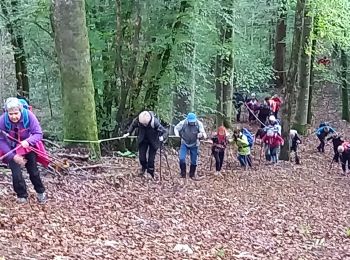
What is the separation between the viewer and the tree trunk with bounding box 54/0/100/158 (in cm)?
1147

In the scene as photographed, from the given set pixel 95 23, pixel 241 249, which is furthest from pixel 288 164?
pixel 241 249

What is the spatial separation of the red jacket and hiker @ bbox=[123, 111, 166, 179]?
275 inches

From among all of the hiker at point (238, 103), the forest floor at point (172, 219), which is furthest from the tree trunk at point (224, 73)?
the hiker at point (238, 103)

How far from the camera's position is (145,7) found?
52.0ft

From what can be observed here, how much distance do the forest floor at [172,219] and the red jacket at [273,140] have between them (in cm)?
315

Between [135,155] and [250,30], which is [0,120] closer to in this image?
[135,155]

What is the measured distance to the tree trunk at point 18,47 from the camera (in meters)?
19.2

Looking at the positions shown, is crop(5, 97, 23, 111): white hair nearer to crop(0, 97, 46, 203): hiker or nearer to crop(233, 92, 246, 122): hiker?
crop(0, 97, 46, 203): hiker

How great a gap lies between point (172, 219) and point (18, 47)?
12743 mm

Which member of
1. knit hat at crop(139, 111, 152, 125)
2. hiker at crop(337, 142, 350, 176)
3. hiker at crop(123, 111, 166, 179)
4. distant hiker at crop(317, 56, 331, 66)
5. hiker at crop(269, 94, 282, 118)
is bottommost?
hiker at crop(337, 142, 350, 176)

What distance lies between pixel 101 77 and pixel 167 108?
2.55 meters

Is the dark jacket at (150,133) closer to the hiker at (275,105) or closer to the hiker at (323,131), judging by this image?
the hiker at (323,131)

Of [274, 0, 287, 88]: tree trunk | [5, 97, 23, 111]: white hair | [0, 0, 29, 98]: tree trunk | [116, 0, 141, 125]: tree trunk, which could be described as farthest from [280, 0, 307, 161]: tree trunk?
[274, 0, 287, 88]: tree trunk

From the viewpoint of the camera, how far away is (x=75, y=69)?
11.7 metres
